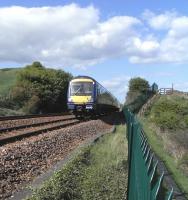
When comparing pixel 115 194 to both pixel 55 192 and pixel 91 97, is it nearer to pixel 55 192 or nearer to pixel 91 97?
pixel 55 192

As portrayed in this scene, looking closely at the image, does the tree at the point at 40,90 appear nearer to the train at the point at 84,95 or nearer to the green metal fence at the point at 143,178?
the train at the point at 84,95

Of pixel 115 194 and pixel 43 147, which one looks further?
pixel 43 147

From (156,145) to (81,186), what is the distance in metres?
12.1

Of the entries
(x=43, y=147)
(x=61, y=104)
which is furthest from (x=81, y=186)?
(x=61, y=104)

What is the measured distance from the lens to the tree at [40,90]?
64.2 metres

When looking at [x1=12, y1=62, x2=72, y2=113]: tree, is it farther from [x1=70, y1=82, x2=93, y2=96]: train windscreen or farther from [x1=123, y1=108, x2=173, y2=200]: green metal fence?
[x1=123, y1=108, x2=173, y2=200]: green metal fence

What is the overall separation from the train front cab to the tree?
66.9 ft

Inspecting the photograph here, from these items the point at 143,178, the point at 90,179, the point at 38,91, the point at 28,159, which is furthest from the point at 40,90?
the point at 143,178

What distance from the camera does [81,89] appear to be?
40.8 meters

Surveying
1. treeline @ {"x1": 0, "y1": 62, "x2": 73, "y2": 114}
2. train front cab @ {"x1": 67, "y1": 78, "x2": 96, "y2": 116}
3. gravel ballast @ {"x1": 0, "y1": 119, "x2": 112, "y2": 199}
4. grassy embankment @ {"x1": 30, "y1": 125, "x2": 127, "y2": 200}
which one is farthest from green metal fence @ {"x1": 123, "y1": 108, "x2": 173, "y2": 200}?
treeline @ {"x1": 0, "y1": 62, "x2": 73, "y2": 114}

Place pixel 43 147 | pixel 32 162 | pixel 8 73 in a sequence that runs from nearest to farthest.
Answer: pixel 32 162 → pixel 43 147 → pixel 8 73

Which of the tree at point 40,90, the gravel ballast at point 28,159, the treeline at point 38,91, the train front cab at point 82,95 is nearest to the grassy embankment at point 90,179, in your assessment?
the gravel ballast at point 28,159

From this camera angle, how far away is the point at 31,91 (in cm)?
6625

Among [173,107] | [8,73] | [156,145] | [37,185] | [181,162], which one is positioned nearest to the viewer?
[37,185]
